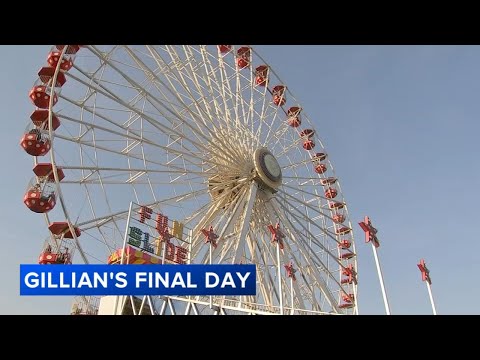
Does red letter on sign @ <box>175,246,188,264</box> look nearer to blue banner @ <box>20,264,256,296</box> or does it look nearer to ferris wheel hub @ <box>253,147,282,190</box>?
ferris wheel hub @ <box>253,147,282,190</box>

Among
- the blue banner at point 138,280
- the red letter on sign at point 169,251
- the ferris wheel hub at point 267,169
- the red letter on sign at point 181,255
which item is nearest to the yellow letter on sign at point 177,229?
the red letter on sign at point 181,255

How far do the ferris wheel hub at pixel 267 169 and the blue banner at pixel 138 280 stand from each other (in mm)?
12477

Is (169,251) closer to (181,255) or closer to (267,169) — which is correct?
(181,255)

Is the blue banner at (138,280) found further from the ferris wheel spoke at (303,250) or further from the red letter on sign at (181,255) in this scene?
the ferris wheel spoke at (303,250)

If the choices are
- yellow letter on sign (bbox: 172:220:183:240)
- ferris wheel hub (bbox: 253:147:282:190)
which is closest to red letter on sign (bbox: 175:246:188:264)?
yellow letter on sign (bbox: 172:220:183:240)

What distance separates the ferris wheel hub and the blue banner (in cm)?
1248

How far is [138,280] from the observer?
10.4 metres

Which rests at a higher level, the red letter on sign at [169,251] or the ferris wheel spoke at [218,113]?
the ferris wheel spoke at [218,113]

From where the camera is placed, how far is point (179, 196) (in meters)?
21.5

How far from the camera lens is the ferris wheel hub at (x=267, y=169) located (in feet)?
74.0

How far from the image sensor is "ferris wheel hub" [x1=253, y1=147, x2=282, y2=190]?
74.0 feet

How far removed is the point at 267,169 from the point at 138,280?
13404mm
